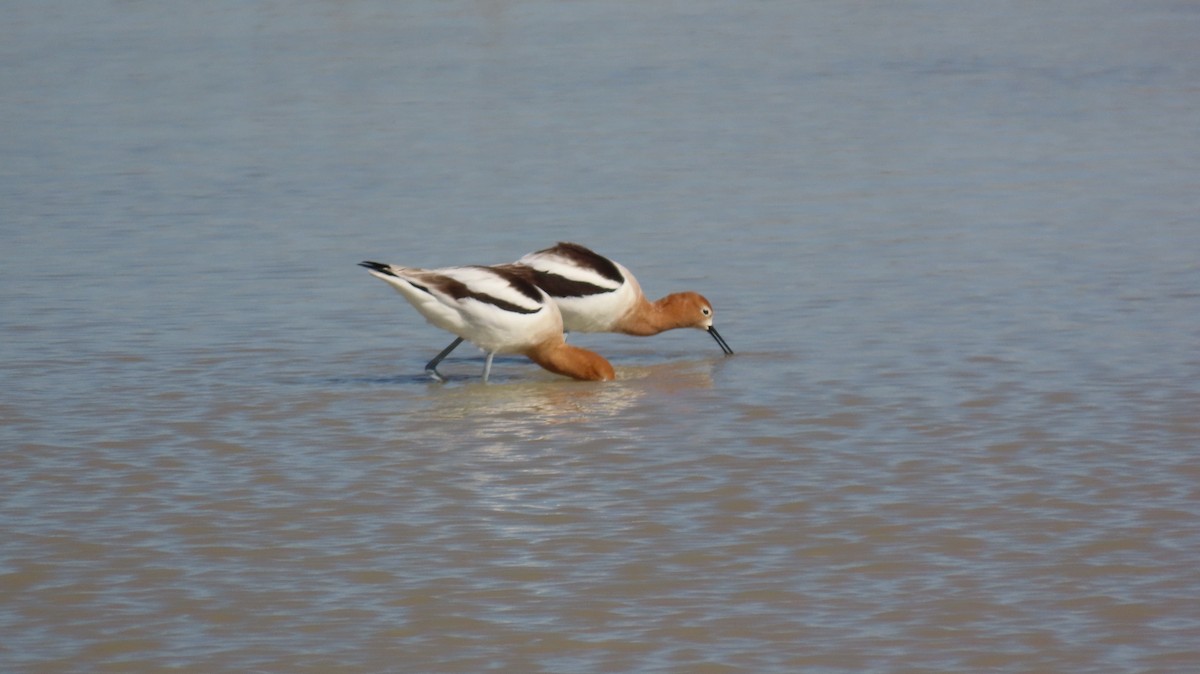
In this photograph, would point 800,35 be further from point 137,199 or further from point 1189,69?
point 137,199

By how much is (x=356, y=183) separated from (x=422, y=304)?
613 cm

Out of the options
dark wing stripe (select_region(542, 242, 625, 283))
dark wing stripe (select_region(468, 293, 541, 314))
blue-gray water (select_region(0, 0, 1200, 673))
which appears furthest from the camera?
dark wing stripe (select_region(542, 242, 625, 283))

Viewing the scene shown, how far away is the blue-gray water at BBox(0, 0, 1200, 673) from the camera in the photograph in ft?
19.6

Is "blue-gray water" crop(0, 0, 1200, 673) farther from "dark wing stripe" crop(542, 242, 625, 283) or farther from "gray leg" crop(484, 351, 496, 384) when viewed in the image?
"dark wing stripe" crop(542, 242, 625, 283)

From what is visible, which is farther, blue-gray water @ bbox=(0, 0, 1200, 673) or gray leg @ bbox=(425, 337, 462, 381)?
gray leg @ bbox=(425, 337, 462, 381)

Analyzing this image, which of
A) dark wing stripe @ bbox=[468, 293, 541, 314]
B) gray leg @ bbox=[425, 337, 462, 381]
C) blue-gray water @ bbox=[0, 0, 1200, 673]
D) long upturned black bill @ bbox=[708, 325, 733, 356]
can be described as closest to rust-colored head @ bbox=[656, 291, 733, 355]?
long upturned black bill @ bbox=[708, 325, 733, 356]

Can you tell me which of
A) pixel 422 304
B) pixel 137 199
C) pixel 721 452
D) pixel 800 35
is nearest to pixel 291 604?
pixel 721 452

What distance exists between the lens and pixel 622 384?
9.92 meters

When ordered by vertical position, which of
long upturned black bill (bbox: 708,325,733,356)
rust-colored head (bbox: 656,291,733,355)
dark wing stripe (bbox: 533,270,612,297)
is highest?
dark wing stripe (bbox: 533,270,612,297)

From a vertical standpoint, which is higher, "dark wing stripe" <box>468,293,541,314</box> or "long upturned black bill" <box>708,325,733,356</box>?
"dark wing stripe" <box>468,293,541,314</box>

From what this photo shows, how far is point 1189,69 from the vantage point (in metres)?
20.7

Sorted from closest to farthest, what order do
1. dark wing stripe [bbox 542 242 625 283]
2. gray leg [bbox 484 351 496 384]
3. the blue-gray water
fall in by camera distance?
1. the blue-gray water
2. gray leg [bbox 484 351 496 384]
3. dark wing stripe [bbox 542 242 625 283]

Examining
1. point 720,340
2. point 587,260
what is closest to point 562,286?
point 587,260

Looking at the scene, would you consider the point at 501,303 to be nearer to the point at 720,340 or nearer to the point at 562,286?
the point at 562,286
